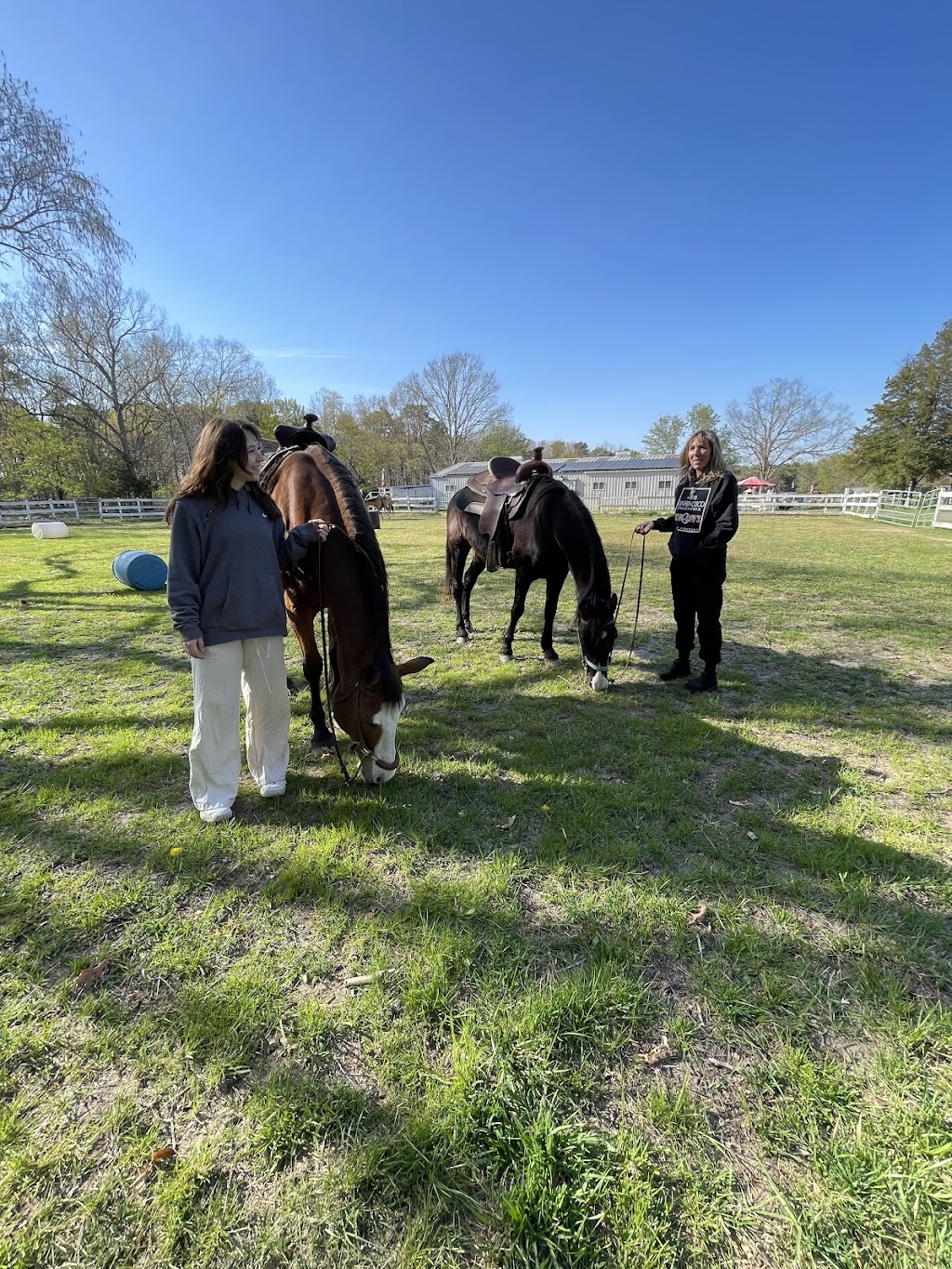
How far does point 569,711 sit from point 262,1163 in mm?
3309

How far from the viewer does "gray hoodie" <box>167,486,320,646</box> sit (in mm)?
2465

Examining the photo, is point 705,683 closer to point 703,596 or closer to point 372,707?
point 703,596

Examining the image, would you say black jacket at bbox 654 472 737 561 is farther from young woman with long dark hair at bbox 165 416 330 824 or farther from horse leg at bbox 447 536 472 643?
young woman with long dark hair at bbox 165 416 330 824

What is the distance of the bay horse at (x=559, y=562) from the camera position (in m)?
4.52

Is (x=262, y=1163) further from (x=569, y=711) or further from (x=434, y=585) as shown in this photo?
(x=434, y=585)

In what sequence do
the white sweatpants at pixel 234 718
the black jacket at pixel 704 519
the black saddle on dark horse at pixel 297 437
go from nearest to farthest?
the white sweatpants at pixel 234 718 → the black saddle on dark horse at pixel 297 437 → the black jacket at pixel 704 519

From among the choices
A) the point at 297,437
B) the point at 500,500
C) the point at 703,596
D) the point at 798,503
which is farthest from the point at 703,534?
the point at 798,503

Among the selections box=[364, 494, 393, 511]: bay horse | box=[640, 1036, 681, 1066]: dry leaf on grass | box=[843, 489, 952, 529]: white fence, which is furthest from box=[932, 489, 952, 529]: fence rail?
box=[640, 1036, 681, 1066]: dry leaf on grass

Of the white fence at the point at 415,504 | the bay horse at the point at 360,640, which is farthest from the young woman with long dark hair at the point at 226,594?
the white fence at the point at 415,504

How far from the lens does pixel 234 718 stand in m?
2.77

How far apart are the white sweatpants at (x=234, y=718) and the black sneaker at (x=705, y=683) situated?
11.6 ft

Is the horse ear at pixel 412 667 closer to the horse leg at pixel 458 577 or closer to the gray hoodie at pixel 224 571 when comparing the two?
the gray hoodie at pixel 224 571

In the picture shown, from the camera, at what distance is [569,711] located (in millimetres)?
4285

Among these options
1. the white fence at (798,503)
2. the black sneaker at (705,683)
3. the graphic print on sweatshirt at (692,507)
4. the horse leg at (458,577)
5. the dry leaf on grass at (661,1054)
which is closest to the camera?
the dry leaf on grass at (661,1054)
